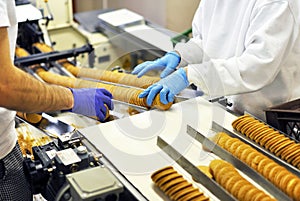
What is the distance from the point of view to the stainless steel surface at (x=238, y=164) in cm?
103

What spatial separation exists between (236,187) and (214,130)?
0.30 metres

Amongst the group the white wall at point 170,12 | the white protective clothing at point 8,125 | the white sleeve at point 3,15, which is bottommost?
the white wall at point 170,12

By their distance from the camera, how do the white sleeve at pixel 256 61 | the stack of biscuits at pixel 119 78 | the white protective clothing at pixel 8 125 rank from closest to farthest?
the white protective clothing at pixel 8 125 → the white sleeve at pixel 256 61 → the stack of biscuits at pixel 119 78

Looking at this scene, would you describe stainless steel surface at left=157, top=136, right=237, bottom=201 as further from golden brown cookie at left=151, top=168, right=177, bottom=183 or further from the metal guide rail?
the metal guide rail

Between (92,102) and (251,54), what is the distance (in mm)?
549

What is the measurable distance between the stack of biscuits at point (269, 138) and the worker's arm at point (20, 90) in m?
0.56

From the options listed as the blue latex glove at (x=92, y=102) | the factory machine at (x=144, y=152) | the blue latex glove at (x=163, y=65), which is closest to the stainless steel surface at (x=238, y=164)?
the factory machine at (x=144, y=152)

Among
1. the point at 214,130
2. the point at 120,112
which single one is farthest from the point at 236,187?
the point at 120,112

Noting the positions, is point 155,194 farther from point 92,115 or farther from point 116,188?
point 92,115

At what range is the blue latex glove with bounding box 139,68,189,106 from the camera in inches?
55.1

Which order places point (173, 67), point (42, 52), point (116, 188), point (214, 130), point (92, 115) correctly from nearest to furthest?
point (116, 188) → point (214, 130) → point (92, 115) → point (173, 67) → point (42, 52)

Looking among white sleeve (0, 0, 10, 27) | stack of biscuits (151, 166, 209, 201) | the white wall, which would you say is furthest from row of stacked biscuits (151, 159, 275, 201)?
the white wall

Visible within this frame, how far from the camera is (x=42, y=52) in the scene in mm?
2561

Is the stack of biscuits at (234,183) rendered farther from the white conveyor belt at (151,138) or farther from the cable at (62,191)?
the cable at (62,191)
